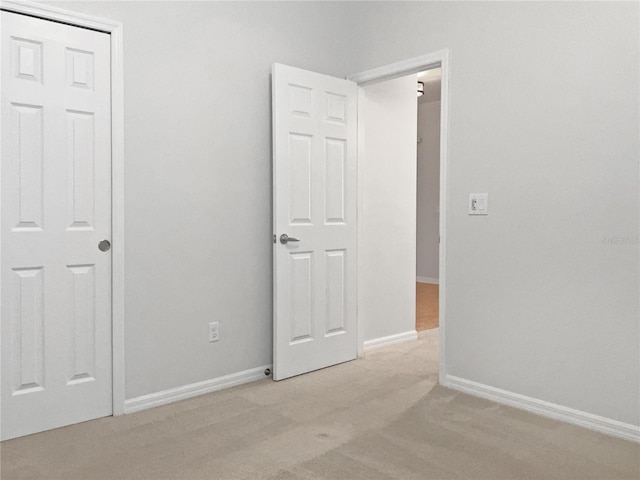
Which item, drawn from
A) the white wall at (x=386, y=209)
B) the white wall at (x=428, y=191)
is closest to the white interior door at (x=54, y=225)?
the white wall at (x=386, y=209)

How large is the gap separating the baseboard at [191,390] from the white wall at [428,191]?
17.0 feet

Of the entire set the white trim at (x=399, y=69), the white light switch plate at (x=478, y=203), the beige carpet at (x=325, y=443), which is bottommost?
the beige carpet at (x=325, y=443)

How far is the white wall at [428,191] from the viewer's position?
26.5ft

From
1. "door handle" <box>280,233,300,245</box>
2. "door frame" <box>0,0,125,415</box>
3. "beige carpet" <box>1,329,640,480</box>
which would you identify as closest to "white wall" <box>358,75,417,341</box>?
"door handle" <box>280,233,300,245</box>

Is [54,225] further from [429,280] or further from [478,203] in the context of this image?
[429,280]

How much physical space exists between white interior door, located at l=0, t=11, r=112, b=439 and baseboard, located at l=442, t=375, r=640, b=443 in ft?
6.41

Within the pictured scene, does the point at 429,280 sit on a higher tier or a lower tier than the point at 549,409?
higher

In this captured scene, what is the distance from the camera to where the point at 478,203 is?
307cm

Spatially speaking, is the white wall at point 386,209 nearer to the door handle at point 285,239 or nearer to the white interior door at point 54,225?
the door handle at point 285,239

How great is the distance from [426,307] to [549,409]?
3140mm

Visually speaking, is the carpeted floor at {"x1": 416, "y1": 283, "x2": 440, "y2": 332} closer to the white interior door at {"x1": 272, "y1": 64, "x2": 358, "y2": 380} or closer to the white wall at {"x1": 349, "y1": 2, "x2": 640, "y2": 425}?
the white interior door at {"x1": 272, "y1": 64, "x2": 358, "y2": 380}

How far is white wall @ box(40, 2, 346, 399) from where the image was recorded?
2818mm

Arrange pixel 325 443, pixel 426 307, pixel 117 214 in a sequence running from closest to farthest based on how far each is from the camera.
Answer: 1. pixel 325 443
2. pixel 117 214
3. pixel 426 307

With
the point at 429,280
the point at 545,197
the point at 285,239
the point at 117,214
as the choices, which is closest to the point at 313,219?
the point at 285,239
